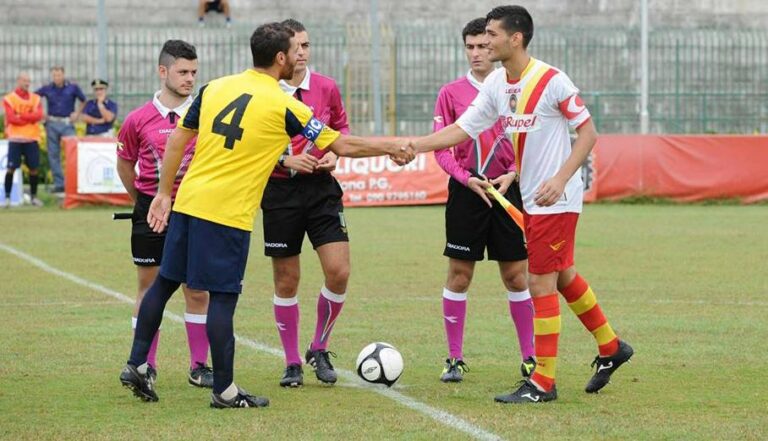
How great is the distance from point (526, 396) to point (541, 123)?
1.55 m

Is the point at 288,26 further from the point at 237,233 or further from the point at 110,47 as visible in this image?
the point at 110,47

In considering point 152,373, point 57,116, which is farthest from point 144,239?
point 57,116

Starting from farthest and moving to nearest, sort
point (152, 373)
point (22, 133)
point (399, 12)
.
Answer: point (399, 12), point (22, 133), point (152, 373)

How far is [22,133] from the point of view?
2484 centimetres

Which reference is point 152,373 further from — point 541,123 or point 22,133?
point 22,133

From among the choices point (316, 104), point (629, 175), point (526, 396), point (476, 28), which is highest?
point (476, 28)

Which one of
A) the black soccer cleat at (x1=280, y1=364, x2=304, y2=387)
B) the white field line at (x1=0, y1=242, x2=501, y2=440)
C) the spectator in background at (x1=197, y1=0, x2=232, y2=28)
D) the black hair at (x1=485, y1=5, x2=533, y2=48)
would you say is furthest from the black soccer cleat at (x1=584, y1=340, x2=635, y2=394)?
the spectator in background at (x1=197, y1=0, x2=232, y2=28)

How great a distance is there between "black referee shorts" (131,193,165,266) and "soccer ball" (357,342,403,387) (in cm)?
141

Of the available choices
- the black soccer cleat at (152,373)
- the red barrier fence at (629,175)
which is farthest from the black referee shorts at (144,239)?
the red barrier fence at (629,175)

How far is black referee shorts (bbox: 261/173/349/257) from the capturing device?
862 centimetres

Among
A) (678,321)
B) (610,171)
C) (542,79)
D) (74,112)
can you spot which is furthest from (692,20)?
(542,79)

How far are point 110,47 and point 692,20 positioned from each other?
16.1m

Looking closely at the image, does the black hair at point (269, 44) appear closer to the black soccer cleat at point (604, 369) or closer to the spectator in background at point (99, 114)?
the black soccer cleat at point (604, 369)

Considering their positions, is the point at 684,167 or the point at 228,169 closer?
the point at 228,169
